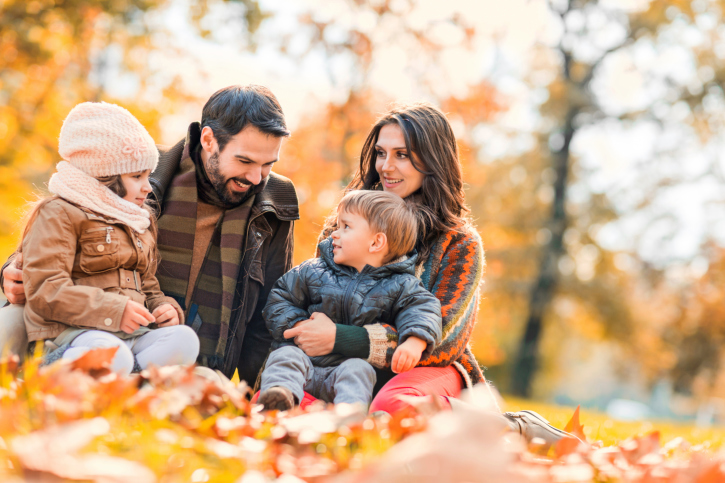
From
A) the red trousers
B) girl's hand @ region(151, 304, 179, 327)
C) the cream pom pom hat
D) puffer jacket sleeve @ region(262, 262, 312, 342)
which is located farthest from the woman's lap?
the cream pom pom hat

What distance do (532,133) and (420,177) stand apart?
13.7 meters

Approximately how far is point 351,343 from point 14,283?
1564mm

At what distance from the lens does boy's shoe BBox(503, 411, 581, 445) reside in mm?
2449

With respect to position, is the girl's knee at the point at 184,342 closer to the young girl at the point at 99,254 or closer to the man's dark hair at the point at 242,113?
the young girl at the point at 99,254

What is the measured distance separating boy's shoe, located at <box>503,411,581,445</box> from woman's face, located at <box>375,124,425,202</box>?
54.5 inches

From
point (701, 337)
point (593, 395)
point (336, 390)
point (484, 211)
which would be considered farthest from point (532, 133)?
point (593, 395)

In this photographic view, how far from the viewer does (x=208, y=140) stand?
337cm

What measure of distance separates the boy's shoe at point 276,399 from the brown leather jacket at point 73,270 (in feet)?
2.34

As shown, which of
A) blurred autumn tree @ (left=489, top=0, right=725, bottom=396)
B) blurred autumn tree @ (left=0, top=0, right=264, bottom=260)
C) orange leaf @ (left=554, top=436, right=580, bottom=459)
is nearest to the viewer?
orange leaf @ (left=554, top=436, right=580, bottom=459)

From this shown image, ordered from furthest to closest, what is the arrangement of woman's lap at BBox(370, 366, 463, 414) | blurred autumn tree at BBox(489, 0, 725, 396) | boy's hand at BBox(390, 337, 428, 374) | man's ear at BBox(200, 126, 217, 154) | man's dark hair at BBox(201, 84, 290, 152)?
blurred autumn tree at BBox(489, 0, 725, 396) → man's ear at BBox(200, 126, 217, 154) → man's dark hair at BBox(201, 84, 290, 152) → boy's hand at BBox(390, 337, 428, 374) → woman's lap at BBox(370, 366, 463, 414)

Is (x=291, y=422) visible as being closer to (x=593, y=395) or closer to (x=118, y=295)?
(x=118, y=295)

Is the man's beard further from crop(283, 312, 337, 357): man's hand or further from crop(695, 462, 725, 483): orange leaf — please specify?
crop(695, 462, 725, 483): orange leaf

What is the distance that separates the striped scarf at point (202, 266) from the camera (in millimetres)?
3281

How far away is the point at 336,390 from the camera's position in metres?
2.62
